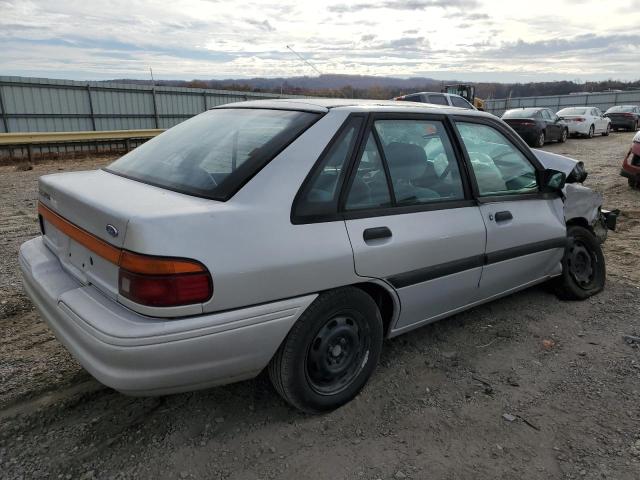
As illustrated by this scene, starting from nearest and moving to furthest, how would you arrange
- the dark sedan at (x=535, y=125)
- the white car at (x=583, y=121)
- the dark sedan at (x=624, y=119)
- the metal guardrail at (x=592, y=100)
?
1. the dark sedan at (x=535, y=125)
2. the white car at (x=583, y=121)
3. the dark sedan at (x=624, y=119)
4. the metal guardrail at (x=592, y=100)

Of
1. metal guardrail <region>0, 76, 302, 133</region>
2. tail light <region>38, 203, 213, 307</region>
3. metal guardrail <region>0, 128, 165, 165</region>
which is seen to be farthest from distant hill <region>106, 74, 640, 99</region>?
tail light <region>38, 203, 213, 307</region>

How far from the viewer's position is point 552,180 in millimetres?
3744

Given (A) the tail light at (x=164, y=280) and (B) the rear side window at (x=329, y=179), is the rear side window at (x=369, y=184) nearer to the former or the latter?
(B) the rear side window at (x=329, y=179)

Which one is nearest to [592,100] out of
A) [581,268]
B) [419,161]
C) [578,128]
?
[578,128]

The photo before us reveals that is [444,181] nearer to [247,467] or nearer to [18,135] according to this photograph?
[247,467]

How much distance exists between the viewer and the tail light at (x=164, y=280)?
79.1 inches

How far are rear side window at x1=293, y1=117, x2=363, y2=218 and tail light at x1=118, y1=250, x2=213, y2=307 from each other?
0.56m

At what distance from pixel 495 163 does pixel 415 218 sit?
3.57 ft

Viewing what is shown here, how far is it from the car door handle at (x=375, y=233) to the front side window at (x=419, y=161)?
0.24 meters

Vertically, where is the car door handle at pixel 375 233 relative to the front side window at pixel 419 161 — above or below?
below

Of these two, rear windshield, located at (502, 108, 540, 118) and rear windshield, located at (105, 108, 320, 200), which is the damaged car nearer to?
rear windshield, located at (105, 108, 320, 200)

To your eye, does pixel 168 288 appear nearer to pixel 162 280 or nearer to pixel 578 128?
pixel 162 280

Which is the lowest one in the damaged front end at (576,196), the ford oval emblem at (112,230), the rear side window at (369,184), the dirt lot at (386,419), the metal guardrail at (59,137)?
Answer: the dirt lot at (386,419)

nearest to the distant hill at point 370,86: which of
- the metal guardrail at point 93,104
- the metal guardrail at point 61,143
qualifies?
the metal guardrail at point 93,104
